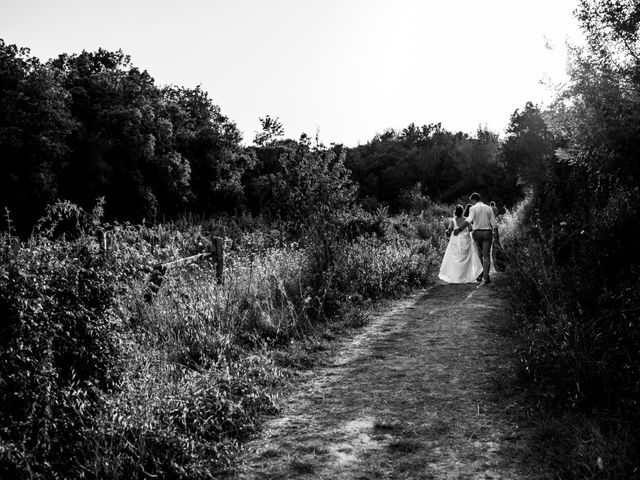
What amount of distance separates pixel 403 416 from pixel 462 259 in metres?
8.46

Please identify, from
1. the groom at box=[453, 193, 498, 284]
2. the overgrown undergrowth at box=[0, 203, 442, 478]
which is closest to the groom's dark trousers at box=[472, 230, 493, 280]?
the groom at box=[453, 193, 498, 284]

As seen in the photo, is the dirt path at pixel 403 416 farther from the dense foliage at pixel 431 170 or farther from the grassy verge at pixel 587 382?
the dense foliage at pixel 431 170

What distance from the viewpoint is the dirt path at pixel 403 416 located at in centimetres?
340

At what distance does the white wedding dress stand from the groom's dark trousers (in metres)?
0.26

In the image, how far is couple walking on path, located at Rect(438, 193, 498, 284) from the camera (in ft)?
38.1

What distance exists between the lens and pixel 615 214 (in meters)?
5.62

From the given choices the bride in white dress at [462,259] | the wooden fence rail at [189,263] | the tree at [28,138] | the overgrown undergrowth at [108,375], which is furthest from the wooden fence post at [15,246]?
the tree at [28,138]

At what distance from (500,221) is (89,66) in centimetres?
3127

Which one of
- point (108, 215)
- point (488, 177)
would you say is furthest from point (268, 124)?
point (108, 215)

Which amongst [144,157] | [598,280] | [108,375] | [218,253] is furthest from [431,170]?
[108,375]

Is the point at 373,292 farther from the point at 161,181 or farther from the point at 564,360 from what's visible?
the point at 161,181

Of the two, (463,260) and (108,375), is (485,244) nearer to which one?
(463,260)

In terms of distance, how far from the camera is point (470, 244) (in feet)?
39.8

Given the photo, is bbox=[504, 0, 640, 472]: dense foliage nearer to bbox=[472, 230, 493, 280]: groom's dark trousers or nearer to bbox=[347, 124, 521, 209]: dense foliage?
bbox=[472, 230, 493, 280]: groom's dark trousers
